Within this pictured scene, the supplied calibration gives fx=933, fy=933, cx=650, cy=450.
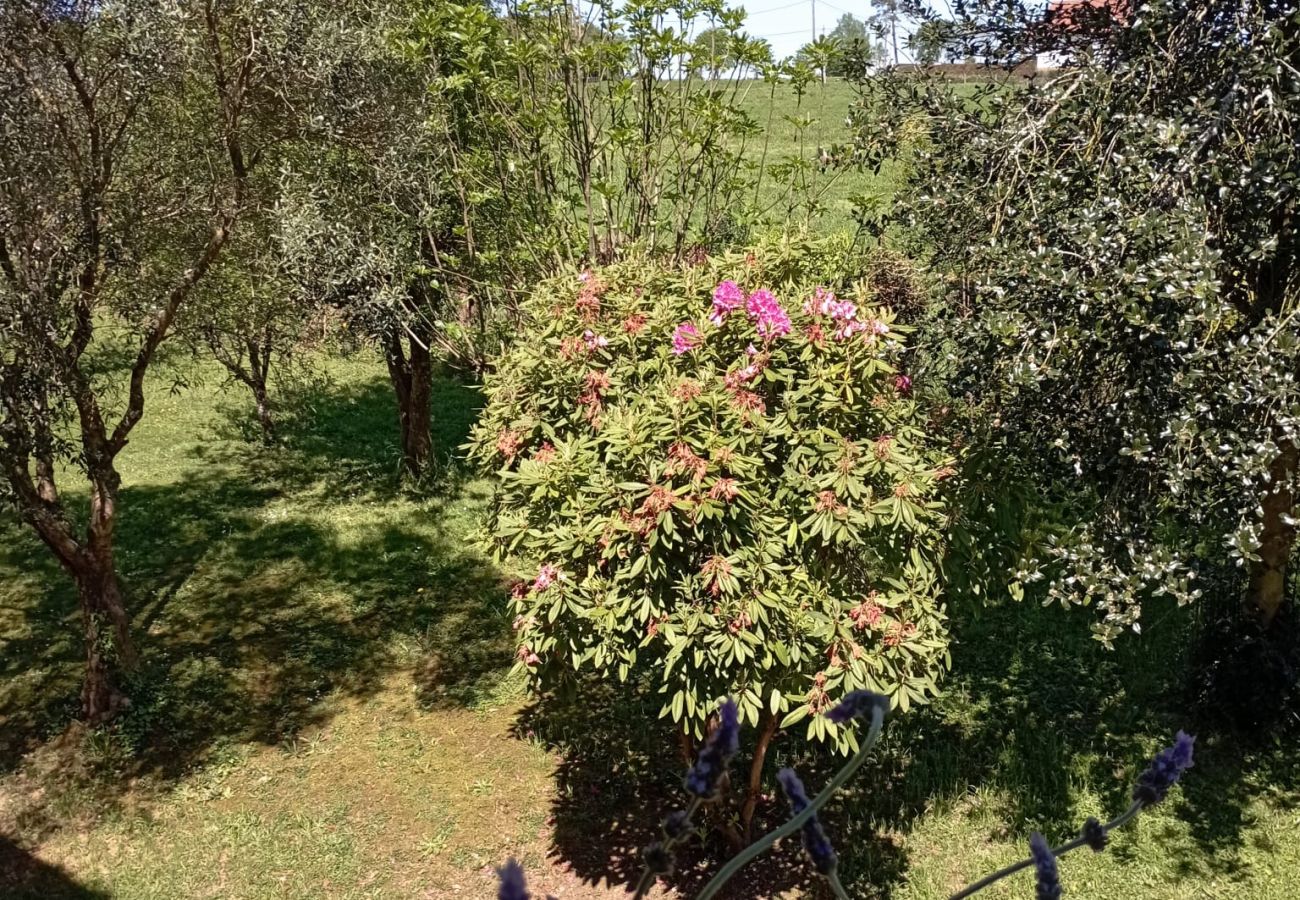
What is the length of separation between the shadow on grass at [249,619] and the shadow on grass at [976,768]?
1.94 metres

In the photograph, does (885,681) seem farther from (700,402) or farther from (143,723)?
(143,723)

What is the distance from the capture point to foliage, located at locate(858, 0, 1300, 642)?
4168 mm

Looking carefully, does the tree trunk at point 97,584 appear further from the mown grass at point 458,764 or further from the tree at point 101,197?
the mown grass at point 458,764

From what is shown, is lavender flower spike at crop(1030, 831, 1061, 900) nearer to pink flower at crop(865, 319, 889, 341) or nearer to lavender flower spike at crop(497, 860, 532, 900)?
lavender flower spike at crop(497, 860, 532, 900)

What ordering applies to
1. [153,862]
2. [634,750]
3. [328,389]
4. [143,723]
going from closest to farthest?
[153,862]
[634,750]
[143,723]
[328,389]

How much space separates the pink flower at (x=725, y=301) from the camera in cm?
538

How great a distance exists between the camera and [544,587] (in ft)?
16.9

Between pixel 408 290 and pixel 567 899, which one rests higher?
pixel 408 290

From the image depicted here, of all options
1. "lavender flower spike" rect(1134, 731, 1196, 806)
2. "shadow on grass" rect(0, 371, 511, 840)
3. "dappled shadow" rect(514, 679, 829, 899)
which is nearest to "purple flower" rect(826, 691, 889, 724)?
"lavender flower spike" rect(1134, 731, 1196, 806)

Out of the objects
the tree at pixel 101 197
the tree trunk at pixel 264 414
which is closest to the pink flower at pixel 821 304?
the tree at pixel 101 197

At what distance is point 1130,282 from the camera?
13.4 feet

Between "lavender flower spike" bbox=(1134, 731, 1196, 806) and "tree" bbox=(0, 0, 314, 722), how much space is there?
6.86 meters

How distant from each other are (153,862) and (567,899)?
314 cm

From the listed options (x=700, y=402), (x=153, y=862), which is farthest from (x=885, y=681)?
(x=153, y=862)
